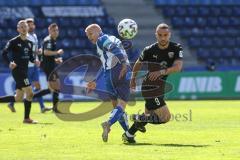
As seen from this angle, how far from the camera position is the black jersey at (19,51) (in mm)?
18844

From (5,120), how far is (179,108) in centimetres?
739

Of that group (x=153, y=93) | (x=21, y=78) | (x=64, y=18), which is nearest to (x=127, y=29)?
(x=153, y=93)

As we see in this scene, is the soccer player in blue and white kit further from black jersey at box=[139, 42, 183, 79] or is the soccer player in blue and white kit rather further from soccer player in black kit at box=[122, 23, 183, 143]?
black jersey at box=[139, 42, 183, 79]

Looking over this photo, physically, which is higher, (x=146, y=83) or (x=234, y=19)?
(x=234, y=19)

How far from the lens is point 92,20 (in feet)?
132

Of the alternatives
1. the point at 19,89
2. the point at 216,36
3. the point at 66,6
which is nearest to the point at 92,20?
the point at 66,6

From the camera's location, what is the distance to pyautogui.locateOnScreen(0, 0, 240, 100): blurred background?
3834cm

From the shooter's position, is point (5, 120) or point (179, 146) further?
point (5, 120)

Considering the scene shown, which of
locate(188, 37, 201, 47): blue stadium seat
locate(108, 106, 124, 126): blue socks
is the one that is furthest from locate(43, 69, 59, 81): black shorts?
locate(188, 37, 201, 47): blue stadium seat

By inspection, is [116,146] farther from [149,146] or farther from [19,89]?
[19,89]

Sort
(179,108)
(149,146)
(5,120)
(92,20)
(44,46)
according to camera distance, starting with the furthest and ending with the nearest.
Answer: (92,20) < (179,108) < (44,46) < (5,120) < (149,146)

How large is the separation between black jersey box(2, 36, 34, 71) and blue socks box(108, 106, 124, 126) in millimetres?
6102

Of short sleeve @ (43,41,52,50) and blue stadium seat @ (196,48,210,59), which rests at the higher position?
short sleeve @ (43,41,52,50)

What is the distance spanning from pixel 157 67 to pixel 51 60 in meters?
9.92
